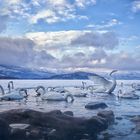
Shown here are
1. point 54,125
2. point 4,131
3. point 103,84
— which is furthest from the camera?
point 103,84

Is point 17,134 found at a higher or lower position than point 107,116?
lower

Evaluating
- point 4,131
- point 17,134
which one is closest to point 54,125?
point 17,134

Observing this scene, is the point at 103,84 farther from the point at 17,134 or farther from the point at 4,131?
the point at 4,131

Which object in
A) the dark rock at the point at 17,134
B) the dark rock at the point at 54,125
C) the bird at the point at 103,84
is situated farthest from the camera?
the bird at the point at 103,84

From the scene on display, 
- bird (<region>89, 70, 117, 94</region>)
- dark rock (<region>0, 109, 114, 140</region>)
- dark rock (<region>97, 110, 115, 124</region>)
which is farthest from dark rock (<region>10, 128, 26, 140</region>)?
bird (<region>89, 70, 117, 94</region>)

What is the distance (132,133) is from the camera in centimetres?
1956

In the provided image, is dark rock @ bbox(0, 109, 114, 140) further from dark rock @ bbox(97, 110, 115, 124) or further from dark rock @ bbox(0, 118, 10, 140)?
dark rock @ bbox(97, 110, 115, 124)

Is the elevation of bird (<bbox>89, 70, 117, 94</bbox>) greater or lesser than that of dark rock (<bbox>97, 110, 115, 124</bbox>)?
greater

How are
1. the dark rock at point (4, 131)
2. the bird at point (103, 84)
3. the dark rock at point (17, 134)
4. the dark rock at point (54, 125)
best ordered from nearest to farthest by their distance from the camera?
the dark rock at point (4, 131) < the dark rock at point (17, 134) < the dark rock at point (54, 125) < the bird at point (103, 84)

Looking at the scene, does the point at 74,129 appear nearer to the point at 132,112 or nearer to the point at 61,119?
the point at 61,119

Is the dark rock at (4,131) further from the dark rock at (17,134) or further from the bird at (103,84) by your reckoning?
the bird at (103,84)

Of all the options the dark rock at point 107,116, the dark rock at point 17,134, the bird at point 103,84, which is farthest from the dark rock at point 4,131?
the bird at point 103,84

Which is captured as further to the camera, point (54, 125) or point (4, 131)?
point (54, 125)

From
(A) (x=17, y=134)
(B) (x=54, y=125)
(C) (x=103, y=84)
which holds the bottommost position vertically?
(A) (x=17, y=134)
